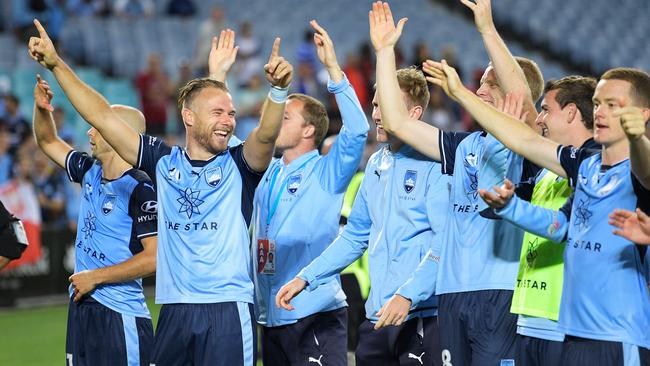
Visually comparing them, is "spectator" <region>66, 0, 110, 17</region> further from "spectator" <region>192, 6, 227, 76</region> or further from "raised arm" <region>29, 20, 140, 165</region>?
"raised arm" <region>29, 20, 140, 165</region>

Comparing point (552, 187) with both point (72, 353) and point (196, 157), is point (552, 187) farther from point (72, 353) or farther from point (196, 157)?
point (72, 353)

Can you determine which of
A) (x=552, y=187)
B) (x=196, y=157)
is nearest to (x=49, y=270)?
(x=196, y=157)

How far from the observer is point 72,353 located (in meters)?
6.58

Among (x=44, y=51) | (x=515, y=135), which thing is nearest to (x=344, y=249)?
(x=515, y=135)

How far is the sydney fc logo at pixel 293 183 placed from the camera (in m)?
6.71

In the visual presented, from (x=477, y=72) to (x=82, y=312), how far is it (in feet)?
47.4

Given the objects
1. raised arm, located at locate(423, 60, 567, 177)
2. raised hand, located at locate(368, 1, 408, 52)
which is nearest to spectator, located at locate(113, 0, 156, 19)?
raised hand, located at locate(368, 1, 408, 52)

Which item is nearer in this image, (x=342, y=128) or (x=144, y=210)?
(x=342, y=128)

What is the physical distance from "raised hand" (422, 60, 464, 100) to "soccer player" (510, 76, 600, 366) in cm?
55

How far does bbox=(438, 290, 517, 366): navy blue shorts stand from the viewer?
18.2ft

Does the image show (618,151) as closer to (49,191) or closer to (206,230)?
(206,230)

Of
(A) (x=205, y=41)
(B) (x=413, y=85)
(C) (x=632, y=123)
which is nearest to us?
(C) (x=632, y=123)

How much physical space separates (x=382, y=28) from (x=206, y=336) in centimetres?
188

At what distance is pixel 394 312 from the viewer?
5.73 metres
